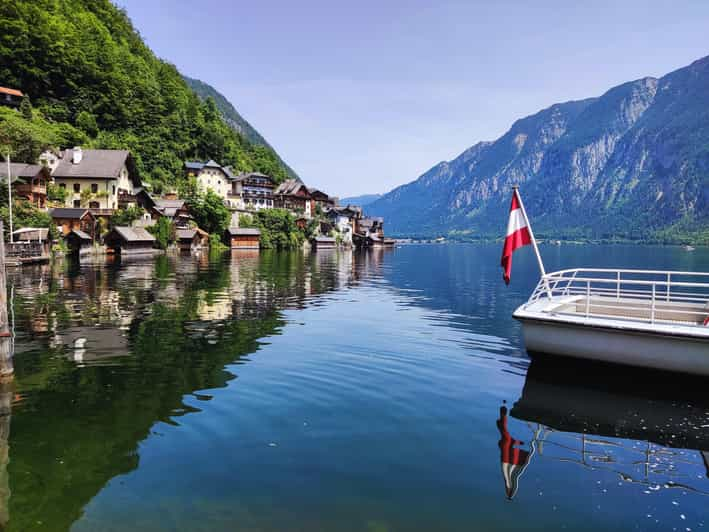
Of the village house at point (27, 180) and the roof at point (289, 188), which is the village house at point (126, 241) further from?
the roof at point (289, 188)

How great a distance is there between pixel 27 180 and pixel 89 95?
50.3 meters

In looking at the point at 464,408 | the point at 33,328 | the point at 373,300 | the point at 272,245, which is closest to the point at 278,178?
the point at 272,245

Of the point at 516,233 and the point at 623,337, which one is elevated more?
the point at 516,233

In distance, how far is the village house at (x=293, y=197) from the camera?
143 metres

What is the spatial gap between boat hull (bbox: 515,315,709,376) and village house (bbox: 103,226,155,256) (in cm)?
7381

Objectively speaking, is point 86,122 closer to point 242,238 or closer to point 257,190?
point 242,238

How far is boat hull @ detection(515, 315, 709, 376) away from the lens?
1342cm

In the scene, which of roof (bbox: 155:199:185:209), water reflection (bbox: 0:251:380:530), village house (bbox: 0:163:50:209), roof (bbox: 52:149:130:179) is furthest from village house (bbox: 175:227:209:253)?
water reflection (bbox: 0:251:380:530)

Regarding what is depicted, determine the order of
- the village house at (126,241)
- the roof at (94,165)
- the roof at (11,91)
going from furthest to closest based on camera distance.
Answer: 1. the roof at (11,91)
2. the roof at (94,165)
3. the village house at (126,241)

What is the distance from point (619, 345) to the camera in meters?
14.3

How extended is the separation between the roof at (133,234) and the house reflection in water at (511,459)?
256ft

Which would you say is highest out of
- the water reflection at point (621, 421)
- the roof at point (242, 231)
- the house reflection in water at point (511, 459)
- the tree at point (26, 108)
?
the tree at point (26, 108)

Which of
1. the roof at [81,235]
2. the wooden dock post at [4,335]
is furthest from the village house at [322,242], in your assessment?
the wooden dock post at [4,335]

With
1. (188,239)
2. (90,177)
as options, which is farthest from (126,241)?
(188,239)
